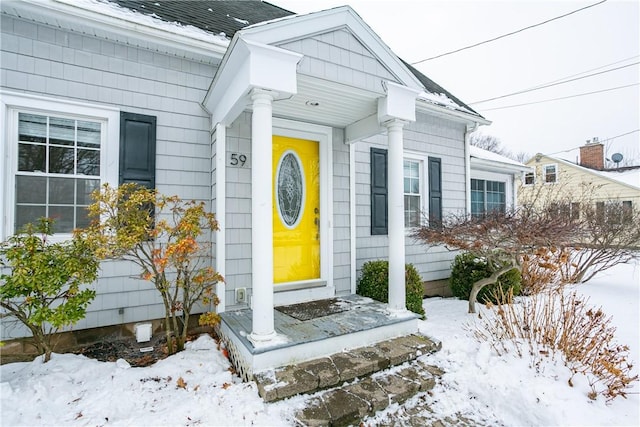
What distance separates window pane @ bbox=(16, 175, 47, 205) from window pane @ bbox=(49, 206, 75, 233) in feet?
0.42

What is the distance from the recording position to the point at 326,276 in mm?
Result: 4512

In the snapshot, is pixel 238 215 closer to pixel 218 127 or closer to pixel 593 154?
pixel 218 127

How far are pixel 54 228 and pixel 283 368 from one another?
2758mm

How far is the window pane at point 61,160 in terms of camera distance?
128 inches

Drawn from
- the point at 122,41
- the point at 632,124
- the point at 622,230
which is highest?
the point at 632,124

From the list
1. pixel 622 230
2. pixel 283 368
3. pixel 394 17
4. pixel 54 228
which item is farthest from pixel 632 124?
pixel 54 228

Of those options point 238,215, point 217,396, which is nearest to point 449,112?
point 238,215

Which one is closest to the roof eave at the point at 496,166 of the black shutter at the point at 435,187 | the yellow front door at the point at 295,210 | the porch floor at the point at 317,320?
the black shutter at the point at 435,187

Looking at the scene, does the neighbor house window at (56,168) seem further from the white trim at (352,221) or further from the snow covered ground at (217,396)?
the white trim at (352,221)

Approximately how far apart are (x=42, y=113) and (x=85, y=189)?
0.84 metres

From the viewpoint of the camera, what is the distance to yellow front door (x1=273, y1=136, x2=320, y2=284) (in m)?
4.22

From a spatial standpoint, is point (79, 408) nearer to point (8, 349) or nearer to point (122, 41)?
point (8, 349)

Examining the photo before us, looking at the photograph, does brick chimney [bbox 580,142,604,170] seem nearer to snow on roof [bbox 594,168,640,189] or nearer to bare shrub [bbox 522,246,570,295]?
snow on roof [bbox 594,168,640,189]

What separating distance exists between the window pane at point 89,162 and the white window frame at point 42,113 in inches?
2.5
